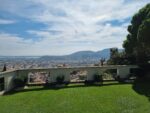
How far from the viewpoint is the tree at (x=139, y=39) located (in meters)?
26.8

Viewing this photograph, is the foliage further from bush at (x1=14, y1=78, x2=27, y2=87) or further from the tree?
bush at (x1=14, y1=78, x2=27, y2=87)

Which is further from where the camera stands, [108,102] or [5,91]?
[5,91]

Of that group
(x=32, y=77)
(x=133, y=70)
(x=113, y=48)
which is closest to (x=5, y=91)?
(x=32, y=77)

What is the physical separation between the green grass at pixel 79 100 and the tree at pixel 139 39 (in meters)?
5.04

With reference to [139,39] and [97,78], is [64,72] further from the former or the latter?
[139,39]

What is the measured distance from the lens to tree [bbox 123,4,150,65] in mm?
26812

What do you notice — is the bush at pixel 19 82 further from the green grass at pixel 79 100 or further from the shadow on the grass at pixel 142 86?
the shadow on the grass at pixel 142 86

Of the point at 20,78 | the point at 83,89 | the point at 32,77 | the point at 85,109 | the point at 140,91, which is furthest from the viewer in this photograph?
the point at 32,77

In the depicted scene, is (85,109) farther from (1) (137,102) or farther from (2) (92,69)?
(2) (92,69)

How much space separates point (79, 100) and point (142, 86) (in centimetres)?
828

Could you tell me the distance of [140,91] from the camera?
2494 centimetres

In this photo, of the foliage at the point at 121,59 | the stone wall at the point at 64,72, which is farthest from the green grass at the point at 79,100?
the foliage at the point at 121,59

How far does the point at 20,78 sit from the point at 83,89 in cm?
754

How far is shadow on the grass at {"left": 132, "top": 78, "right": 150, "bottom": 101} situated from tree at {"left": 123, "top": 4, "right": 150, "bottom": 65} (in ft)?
12.2
